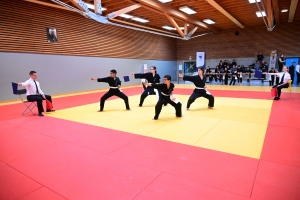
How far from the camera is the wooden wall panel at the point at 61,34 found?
8969 millimetres

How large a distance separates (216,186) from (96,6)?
8.83 metres

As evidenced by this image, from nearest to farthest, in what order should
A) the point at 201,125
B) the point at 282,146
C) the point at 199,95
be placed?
the point at 282,146, the point at 201,125, the point at 199,95

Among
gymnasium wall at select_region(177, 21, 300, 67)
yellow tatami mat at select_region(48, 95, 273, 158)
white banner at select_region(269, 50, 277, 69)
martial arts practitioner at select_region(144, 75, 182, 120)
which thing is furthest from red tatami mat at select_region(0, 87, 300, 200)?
gymnasium wall at select_region(177, 21, 300, 67)

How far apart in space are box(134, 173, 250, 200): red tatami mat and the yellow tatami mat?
1.15 metres

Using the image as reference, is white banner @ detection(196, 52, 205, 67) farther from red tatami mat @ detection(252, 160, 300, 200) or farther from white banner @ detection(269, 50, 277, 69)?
red tatami mat @ detection(252, 160, 300, 200)

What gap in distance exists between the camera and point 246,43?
17.7 metres

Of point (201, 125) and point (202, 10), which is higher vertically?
point (202, 10)

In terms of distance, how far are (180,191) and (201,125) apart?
260 cm

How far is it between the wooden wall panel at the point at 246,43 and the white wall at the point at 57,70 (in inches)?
328

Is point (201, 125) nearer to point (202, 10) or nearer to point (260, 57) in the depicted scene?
point (202, 10)

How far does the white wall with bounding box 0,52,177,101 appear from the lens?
902 centimetres

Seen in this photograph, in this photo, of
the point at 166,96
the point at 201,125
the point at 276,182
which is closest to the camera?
the point at 276,182

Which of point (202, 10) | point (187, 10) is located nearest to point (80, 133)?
point (187, 10)

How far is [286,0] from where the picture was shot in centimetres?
1038
